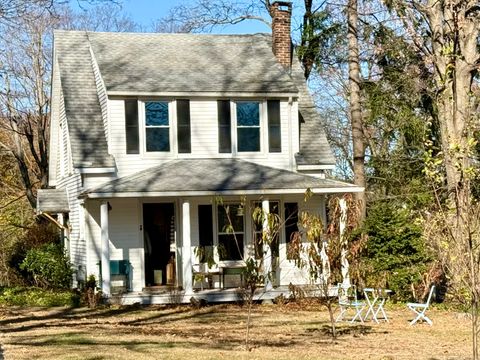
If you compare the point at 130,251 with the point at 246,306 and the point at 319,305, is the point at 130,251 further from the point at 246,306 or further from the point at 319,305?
the point at 319,305

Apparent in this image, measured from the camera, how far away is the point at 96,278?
67.5 ft

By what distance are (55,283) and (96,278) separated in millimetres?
2175

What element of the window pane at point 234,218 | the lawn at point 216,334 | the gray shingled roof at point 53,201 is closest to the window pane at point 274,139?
the window pane at point 234,218

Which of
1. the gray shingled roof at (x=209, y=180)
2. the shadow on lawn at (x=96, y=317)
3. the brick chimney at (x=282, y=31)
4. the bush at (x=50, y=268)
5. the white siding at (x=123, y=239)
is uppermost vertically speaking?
the brick chimney at (x=282, y=31)

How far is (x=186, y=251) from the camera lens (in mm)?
19125

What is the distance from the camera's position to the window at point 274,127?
21734 mm

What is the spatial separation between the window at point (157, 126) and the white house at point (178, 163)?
0.03 meters

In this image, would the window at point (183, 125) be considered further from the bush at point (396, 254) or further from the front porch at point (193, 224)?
the bush at point (396, 254)

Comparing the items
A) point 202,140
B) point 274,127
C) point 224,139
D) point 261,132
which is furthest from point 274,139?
point 202,140

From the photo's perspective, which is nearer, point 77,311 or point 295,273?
point 77,311

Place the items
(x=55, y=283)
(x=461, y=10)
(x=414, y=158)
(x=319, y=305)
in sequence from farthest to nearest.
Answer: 1. (x=414, y=158)
2. (x=55, y=283)
3. (x=319, y=305)
4. (x=461, y=10)

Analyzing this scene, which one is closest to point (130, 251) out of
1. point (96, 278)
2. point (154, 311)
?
point (96, 278)

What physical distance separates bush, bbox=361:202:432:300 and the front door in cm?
516

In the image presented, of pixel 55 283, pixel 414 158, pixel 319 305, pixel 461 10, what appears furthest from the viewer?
pixel 414 158
